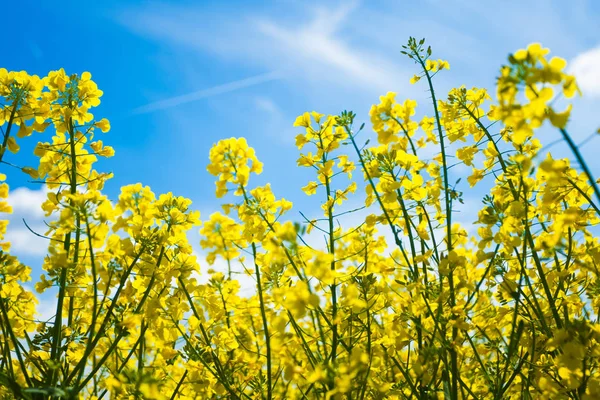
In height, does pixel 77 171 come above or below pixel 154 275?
above

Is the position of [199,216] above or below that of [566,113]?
above

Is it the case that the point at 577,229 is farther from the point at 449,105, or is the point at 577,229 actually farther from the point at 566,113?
the point at 566,113

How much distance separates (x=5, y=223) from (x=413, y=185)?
8.71 feet

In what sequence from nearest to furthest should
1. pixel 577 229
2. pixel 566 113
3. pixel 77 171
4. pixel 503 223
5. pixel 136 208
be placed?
pixel 566 113
pixel 503 223
pixel 136 208
pixel 577 229
pixel 77 171

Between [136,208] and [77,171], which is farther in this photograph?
[77,171]

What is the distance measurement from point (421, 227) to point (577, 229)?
0.97 metres

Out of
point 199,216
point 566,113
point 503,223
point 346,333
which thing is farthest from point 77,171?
point 566,113

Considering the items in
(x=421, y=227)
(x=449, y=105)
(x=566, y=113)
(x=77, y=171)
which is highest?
(x=449, y=105)

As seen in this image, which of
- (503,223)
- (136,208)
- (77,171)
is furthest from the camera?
(77,171)

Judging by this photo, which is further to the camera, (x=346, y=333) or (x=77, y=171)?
(x=346, y=333)

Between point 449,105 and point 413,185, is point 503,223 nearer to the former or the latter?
point 413,185

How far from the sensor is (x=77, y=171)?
3352 mm

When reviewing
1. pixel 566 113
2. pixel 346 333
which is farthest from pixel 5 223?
pixel 566 113

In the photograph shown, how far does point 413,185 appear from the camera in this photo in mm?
2959
